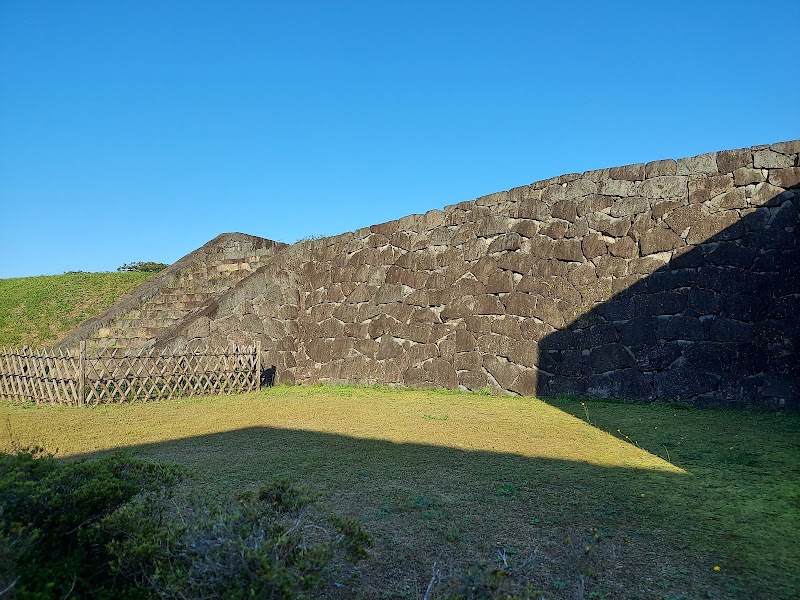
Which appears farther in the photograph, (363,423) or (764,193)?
(764,193)

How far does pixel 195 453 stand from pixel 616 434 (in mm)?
4974

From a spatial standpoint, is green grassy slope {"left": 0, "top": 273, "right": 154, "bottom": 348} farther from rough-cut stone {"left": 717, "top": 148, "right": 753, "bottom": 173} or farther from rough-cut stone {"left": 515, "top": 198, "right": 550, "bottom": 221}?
rough-cut stone {"left": 717, "top": 148, "right": 753, "bottom": 173}

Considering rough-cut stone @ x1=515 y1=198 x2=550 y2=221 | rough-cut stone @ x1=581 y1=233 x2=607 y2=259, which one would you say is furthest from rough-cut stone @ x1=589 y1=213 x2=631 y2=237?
rough-cut stone @ x1=515 y1=198 x2=550 y2=221

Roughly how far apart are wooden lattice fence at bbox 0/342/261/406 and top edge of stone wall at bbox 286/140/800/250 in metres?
5.10

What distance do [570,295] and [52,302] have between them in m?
18.9

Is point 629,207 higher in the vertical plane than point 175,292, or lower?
higher

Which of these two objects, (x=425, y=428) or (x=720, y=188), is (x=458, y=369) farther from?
(x=720, y=188)

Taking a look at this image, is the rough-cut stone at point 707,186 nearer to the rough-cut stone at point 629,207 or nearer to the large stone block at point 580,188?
the rough-cut stone at point 629,207

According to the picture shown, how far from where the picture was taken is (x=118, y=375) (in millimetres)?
10867

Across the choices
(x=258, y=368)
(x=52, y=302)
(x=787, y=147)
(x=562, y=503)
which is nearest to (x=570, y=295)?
(x=787, y=147)

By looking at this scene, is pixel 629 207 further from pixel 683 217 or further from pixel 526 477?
pixel 526 477

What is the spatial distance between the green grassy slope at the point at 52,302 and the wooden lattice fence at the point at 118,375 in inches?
308

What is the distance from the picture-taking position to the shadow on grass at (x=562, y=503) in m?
3.62

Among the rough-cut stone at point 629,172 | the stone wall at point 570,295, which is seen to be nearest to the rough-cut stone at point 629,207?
the stone wall at point 570,295
